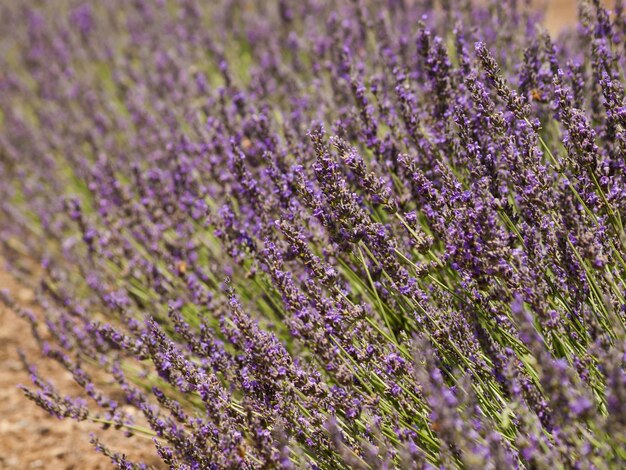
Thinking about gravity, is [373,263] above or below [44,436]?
above

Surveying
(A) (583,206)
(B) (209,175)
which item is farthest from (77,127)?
(A) (583,206)

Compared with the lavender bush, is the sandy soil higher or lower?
lower

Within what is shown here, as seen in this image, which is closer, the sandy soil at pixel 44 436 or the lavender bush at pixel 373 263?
the lavender bush at pixel 373 263

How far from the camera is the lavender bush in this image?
188 centimetres

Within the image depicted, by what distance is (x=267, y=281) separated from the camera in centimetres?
278

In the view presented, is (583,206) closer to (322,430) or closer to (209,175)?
(322,430)

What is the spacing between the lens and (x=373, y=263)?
8.22 feet

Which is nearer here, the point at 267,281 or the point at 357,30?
the point at 267,281

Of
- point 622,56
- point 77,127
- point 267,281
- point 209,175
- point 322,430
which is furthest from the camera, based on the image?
point 77,127

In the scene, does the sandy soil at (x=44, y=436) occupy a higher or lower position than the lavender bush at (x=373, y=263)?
lower

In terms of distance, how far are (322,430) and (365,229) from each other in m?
0.66

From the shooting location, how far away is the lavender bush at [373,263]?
6.15 ft

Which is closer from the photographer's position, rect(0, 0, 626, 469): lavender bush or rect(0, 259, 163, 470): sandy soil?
rect(0, 0, 626, 469): lavender bush

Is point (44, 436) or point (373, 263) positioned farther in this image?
point (44, 436)
